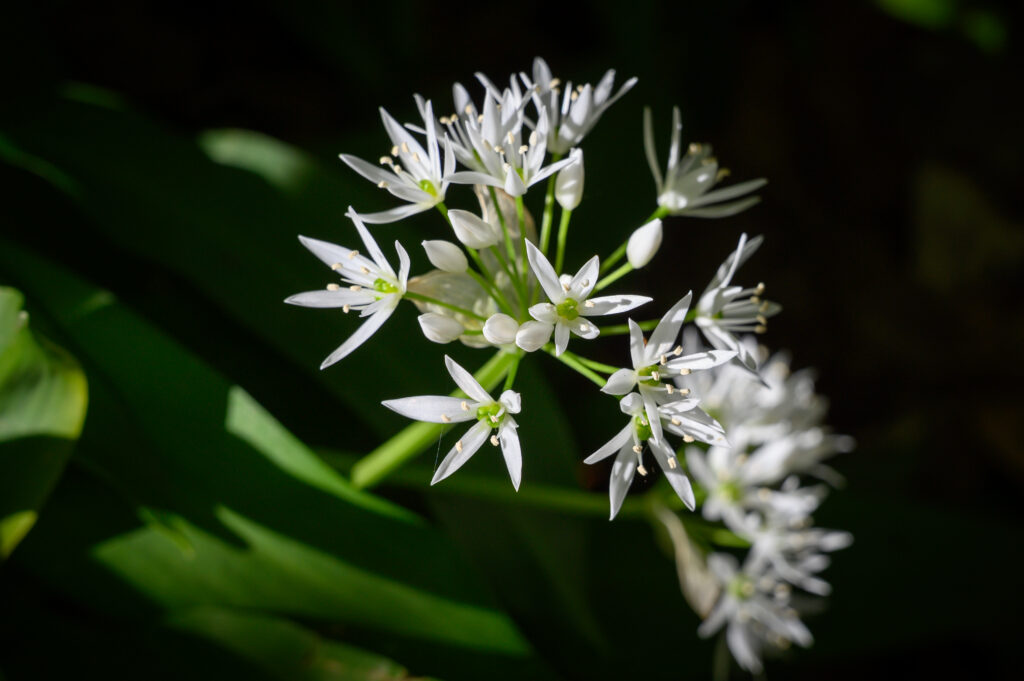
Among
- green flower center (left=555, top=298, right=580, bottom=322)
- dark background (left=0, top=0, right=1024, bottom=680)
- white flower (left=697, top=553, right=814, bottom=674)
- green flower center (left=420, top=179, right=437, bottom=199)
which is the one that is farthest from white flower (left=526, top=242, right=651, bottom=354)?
white flower (left=697, top=553, right=814, bottom=674)

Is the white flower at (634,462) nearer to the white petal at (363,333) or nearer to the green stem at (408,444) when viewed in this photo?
the green stem at (408,444)

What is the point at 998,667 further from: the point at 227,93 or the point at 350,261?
the point at 227,93

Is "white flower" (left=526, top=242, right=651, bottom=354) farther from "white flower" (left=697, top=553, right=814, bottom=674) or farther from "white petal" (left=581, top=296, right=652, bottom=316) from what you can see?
"white flower" (left=697, top=553, right=814, bottom=674)

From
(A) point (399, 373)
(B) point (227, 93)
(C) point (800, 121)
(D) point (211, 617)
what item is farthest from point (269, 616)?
(C) point (800, 121)

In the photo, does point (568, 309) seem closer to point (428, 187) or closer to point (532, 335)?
point (532, 335)

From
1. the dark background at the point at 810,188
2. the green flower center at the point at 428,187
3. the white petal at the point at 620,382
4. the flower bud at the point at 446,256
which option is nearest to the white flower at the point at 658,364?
the white petal at the point at 620,382
